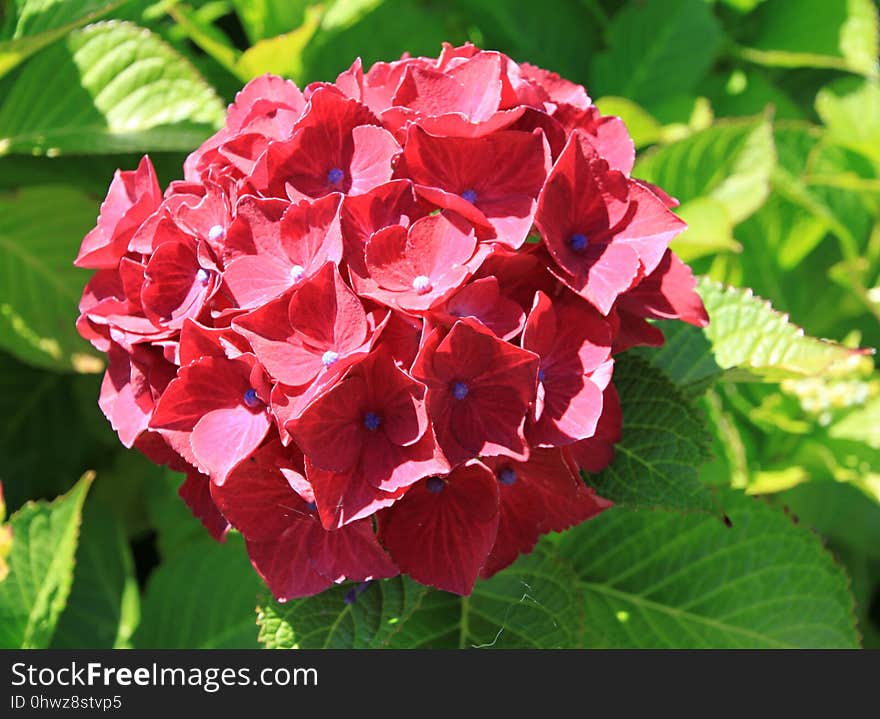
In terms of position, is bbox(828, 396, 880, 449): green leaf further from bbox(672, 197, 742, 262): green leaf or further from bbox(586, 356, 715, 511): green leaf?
bbox(586, 356, 715, 511): green leaf

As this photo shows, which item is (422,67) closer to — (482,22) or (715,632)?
(715,632)

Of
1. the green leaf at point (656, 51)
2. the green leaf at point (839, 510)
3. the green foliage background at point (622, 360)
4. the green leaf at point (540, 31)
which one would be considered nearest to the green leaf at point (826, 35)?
the green foliage background at point (622, 360)

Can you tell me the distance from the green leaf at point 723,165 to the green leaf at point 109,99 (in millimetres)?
655

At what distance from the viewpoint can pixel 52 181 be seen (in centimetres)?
159

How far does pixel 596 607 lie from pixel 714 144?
2.30 ft

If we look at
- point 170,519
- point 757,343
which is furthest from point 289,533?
point 170,519

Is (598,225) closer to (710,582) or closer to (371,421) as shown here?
(371,421)

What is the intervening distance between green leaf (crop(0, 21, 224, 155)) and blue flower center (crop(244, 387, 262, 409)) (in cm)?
57

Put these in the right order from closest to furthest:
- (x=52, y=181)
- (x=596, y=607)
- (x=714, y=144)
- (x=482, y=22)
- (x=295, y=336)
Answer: (x=295, y=336)
(x=596, y=607)
(x=714, y=144)
(x=52, y=181)
(x=482, y=22)

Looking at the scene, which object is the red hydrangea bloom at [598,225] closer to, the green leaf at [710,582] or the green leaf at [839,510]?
the green leaf at [710,582]

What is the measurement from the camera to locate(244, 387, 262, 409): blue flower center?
0.80 m

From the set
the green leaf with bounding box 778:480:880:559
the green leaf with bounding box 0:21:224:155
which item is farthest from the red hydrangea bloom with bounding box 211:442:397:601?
the green leaf with bounding box 778:480:880:559

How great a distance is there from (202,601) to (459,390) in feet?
2.62
